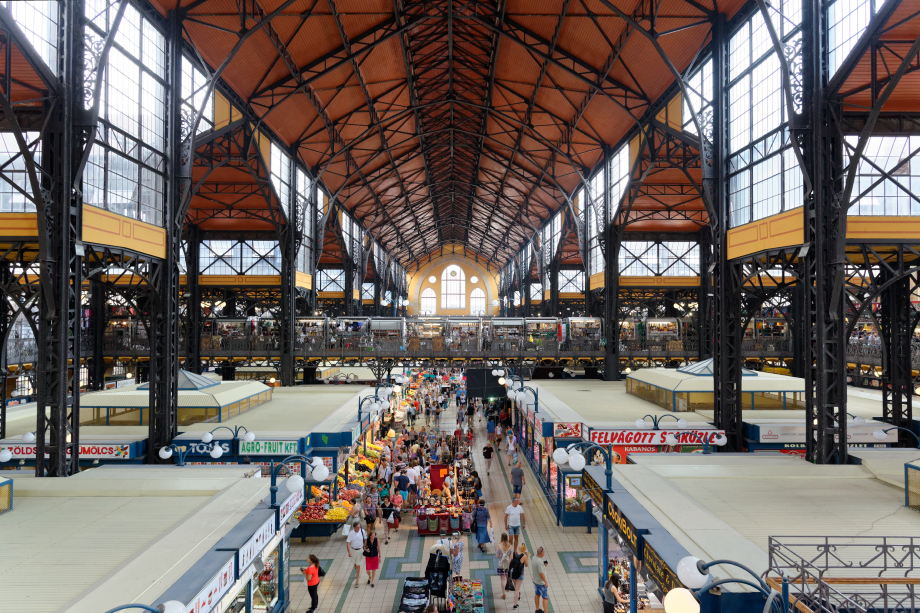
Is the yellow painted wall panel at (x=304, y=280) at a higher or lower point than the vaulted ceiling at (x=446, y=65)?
lower

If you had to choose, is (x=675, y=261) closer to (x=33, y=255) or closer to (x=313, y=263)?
(x=313, y=263)

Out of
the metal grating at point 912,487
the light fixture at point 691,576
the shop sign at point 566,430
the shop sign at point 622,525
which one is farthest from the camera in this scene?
the shop sign at point 566,430

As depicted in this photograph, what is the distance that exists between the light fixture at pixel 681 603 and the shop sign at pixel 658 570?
2.78 meters

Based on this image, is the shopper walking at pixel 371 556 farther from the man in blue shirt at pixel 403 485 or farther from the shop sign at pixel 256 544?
the man in blue shirt at pixel 403 485

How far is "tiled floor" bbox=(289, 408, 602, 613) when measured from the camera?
40.3 ft

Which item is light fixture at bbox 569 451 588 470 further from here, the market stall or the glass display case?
the glass display case

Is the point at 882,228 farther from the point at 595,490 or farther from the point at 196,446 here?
the point at 196,446

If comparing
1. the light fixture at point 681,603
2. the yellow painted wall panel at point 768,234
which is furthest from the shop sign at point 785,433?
the light fixture at point 681,603

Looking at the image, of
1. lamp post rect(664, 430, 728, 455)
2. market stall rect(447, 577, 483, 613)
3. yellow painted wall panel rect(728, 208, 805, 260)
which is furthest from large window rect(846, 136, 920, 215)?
market stall rect(447, 577, 483, 613)

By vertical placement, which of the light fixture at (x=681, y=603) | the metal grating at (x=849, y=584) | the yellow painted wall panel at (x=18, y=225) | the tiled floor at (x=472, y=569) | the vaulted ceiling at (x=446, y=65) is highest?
the vaulted ceiling at (x=446, y=65)

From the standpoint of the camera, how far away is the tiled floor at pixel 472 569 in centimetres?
1230

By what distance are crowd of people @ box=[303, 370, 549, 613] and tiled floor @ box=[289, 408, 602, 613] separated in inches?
9.4

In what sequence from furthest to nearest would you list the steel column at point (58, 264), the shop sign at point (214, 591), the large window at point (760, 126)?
the large window at point (760, 126) < the steel column at point (58, 264) < the shop sign at point (214, 591)

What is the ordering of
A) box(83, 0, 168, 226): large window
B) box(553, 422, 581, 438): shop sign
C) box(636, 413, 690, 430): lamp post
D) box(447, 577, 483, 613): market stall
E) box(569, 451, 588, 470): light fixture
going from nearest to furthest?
1. box(569, 451, 588, 470): light fixture
2. box(447, 577, 483, 613): market stall
3. box(83, 0, 168, 226): large window
4. box(636, 413, 690, 430): lamp post
5. box(553, 422, 581, 438): shop sign
